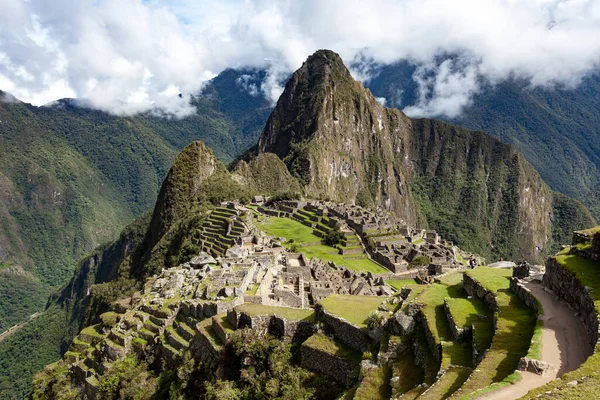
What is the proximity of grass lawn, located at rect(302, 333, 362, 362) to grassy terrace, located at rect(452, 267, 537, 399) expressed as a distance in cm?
560

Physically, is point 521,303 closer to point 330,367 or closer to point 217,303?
point 330,367

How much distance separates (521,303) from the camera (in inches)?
675

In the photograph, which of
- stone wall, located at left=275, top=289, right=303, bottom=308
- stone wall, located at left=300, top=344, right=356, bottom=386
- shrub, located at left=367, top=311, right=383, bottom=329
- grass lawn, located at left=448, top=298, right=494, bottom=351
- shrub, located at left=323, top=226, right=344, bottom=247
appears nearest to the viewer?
grass lawn, located at left=448, top=298, right=494, bottom=351

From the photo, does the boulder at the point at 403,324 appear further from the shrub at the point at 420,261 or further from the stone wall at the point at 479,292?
the shrub at the point at 420,261

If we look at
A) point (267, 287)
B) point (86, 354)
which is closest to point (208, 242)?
point (86, 354)

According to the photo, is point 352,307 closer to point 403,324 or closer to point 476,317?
point 403,324

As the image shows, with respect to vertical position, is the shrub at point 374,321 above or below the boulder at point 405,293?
below

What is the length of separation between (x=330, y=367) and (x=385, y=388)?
12.1ft

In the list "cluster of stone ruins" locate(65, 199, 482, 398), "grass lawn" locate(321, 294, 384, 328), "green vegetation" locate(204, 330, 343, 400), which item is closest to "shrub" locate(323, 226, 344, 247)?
"cluster of stone ruins" locate(65, 199, 482, 398)

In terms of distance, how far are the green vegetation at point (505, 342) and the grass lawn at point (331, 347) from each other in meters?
5.59

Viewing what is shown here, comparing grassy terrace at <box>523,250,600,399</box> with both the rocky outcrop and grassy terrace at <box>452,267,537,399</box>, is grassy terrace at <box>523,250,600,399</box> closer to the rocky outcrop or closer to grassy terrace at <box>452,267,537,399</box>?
grassy terrace at <box>452,267,537,399</box>

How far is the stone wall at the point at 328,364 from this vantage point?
16.9 meters

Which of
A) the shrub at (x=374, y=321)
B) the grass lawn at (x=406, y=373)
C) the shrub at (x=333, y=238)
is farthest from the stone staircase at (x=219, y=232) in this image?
the grass lawn at (x=406, y=373)

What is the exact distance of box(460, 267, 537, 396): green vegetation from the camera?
1130 cm
